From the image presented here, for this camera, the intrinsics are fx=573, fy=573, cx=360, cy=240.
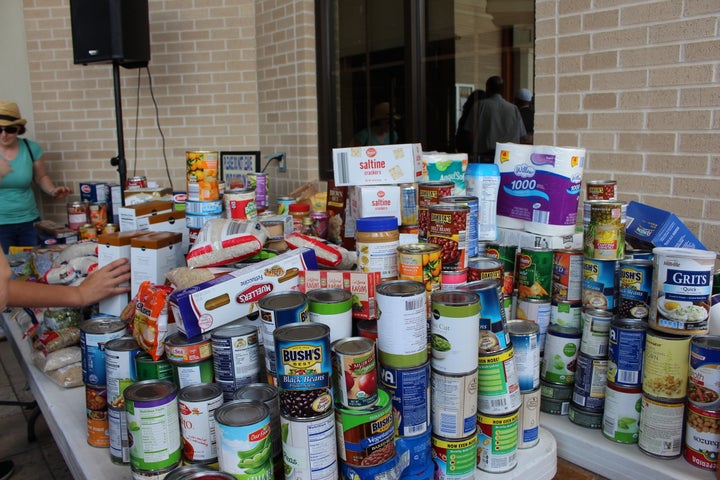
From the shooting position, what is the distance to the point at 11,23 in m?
5.36

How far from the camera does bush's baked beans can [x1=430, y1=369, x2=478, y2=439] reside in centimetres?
130

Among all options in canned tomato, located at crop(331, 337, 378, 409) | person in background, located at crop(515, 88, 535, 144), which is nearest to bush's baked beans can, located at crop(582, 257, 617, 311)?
canned tomato, located at crop(331, 337, 378, 409)

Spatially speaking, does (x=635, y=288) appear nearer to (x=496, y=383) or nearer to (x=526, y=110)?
(x=496, y=383)

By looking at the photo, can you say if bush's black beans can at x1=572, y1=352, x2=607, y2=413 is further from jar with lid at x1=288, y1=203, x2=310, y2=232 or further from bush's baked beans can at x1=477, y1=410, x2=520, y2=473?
jar with lid at x1=288, y1=203, x2=310, y2=232

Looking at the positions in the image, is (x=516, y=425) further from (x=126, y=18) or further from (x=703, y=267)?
(x=126, y=18)

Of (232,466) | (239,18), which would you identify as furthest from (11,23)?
(232,466)

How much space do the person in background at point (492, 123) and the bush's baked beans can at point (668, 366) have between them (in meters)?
2.14

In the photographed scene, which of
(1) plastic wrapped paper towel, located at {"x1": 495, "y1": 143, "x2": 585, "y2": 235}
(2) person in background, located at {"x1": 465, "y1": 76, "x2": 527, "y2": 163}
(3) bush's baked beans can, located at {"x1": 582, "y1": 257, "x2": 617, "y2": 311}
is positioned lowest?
(3) bush's baked beans can, located at {"x1": 582, "y1": 257, "x2": 617, "y2": 311}

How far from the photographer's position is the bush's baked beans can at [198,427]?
4.06ft

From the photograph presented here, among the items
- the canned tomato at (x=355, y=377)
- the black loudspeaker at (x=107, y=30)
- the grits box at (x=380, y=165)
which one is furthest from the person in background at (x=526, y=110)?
the black loudspeaker at (x=107, y=30)

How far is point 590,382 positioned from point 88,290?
5.22ft

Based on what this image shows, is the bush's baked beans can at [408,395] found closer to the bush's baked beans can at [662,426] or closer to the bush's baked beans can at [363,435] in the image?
the bush's baked beans can at [363,435]

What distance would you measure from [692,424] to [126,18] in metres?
4.13

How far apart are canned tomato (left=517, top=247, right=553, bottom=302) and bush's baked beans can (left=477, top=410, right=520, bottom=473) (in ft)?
1.45
